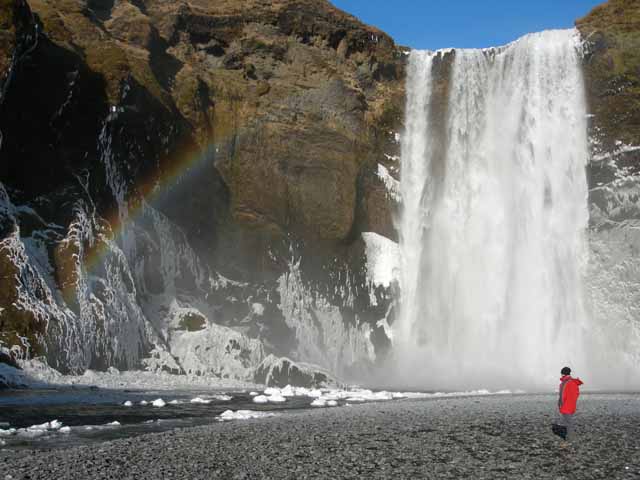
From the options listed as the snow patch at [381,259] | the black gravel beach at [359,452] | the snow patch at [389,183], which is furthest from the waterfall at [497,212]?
the black gravel beach at [359,452]

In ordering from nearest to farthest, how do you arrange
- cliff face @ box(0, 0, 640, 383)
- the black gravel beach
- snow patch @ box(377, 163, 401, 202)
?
the black gravel beach
cliff face @ box(0, 0, 640, 383)
snow patch @ box(377, 163, 401, 202)

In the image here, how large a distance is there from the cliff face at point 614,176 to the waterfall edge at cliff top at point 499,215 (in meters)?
0.73

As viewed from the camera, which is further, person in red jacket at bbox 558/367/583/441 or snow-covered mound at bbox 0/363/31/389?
snow-covered mound at bbox 0/363/31/389

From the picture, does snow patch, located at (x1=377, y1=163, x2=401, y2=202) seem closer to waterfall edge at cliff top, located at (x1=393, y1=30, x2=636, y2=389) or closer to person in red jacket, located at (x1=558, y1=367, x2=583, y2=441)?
waterfall edge at cliff top, located at (x1=393, y1=30, x2=636, y2=389)

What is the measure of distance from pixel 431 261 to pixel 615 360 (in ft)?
39.3

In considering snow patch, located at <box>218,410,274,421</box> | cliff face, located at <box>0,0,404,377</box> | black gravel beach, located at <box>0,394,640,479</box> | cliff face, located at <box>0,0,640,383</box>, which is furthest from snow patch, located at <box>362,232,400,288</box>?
black gravel beach, located at <box>0,394,640,479</box>

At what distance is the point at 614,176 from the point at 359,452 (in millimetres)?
34764

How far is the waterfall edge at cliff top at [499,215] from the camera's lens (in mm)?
39156

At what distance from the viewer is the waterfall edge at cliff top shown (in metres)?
39.2

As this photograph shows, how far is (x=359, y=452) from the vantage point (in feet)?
38.1

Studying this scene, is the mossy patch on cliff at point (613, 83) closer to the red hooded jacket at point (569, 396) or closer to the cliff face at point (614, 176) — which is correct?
the cliff face at point (614, 176)

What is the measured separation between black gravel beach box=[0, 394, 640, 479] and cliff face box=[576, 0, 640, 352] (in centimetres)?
2535

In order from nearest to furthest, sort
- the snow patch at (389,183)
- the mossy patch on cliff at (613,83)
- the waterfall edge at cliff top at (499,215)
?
the waterfall edge at cliff top at (499,215)
the mossy patch on cliff at (613,83)
the snow patch at (389,183)

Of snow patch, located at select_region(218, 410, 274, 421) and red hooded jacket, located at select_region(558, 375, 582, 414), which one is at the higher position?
red hooded jacket, located at select_region(558, 375, 582, 414)
